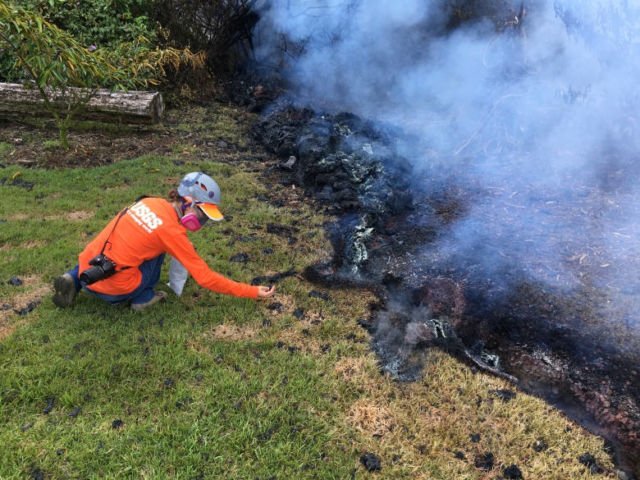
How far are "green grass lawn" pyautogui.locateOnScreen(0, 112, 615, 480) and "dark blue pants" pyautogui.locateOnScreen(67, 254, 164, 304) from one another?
115 mm

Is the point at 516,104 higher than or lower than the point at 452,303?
higher

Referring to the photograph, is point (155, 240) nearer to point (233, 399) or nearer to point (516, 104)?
point (233, 399)

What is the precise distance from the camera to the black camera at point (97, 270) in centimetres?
296

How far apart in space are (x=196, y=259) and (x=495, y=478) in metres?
2.16

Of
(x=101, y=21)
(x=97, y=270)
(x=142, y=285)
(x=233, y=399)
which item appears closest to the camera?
(x=233, y=399)

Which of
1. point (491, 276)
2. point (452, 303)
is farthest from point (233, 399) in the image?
point (491, 276)

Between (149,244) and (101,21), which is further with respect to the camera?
(101,21)

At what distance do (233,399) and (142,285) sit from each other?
109cm

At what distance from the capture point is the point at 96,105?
683 cm

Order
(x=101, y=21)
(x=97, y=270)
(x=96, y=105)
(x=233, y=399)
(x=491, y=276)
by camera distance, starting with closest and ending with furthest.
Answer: (x=233, y=399), (x=97, y=270), (x=491, y=276), (x=96, y=105), (x=101, y=21)

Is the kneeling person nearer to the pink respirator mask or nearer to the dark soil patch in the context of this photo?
the pink respirator mask

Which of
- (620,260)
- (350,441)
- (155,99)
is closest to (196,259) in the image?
(350,441)

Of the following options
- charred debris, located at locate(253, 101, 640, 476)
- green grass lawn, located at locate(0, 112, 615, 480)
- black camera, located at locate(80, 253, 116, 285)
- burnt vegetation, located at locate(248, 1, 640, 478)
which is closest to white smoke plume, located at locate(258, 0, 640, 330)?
burnt vegetation, located at locate(248, 1, 640, 478)

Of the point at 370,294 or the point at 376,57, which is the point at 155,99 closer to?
the point at 376,57
